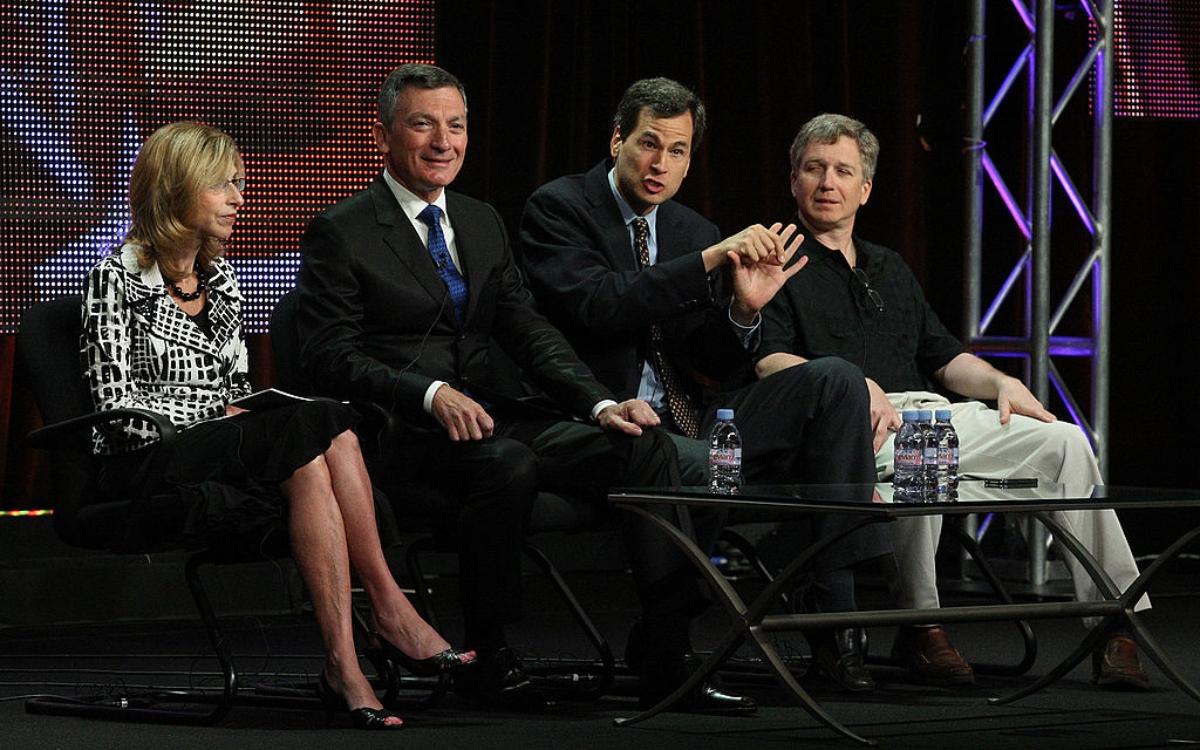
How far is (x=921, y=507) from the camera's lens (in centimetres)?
276

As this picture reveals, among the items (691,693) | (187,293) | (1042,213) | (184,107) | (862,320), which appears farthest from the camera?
(184,107)

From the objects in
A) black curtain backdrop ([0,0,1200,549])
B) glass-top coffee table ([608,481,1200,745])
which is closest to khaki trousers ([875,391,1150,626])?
glass-top coffee table ([608,481,1200,745])

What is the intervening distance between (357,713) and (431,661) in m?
0.22

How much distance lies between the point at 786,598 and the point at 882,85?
3581 mm

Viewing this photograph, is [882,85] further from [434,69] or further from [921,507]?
[921,507]

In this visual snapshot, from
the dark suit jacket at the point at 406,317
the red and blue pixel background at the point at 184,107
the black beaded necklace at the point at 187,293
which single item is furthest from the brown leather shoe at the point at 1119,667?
the red and blue pixel background at the point at 184,107

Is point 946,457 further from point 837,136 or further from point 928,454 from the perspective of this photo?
point 837,136

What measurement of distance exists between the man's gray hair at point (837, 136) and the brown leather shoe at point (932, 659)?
3.68 ft

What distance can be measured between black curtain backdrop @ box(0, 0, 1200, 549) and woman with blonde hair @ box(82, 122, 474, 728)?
2.55m

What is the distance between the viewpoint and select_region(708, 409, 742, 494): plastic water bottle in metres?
3.34

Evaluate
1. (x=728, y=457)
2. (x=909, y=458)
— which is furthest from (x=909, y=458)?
(x=728, y=457)

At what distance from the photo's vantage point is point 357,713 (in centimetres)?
305

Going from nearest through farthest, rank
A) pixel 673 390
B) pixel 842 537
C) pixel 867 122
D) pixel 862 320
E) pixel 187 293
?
pixel 842 537
pixel 187 293
pixel 673 390
pixel 862 320
pixel 867 122

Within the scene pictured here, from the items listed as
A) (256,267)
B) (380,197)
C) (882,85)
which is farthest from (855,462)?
(882,85)
